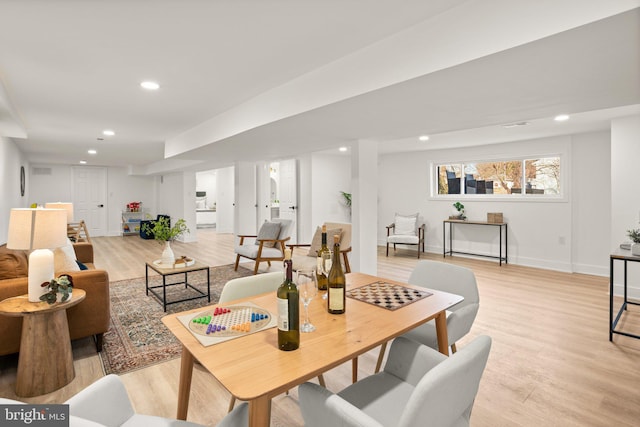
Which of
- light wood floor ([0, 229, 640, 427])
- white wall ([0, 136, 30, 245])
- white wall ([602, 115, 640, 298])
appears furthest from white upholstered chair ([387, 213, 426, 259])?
white wall ([0, 136, 30, 245])

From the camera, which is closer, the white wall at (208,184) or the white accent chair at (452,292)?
the white accent chair at (452,292)

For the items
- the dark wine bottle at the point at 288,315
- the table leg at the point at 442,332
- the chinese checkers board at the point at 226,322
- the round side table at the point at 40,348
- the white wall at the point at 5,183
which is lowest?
the round side table at the point at 40,348

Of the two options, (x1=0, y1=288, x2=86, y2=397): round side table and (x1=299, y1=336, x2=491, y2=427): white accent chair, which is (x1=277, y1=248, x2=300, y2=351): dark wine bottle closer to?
(x1=299, y1=336, x2=491, y2=427): white accent chair

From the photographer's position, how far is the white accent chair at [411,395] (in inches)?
37.1

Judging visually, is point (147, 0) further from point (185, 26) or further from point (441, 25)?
point (441, 25)

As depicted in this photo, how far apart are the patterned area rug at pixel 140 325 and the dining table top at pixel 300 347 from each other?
58.7 inches

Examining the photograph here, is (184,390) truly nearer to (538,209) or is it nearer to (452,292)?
(452,292)

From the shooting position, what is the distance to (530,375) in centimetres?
234

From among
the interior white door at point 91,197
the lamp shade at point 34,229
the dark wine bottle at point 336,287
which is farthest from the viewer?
the interior white door at point 91,197

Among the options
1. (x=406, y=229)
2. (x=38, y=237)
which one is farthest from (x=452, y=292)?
(x=406, y=229)

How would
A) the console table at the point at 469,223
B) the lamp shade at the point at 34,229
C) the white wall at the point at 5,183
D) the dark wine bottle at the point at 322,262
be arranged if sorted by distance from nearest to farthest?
the dark wine bottle at the point at 322,262 < the lamp shade at the point at 34,229 < the white wall at the point at 5,183 < the console table at the point at 469,223

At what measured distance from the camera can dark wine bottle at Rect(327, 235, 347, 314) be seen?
151cm

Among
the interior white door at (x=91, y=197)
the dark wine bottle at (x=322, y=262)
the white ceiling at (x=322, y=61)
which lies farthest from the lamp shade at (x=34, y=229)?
the interior white door at (x=91, y=197)

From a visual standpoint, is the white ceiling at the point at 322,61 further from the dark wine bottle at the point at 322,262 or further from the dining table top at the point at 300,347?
the dining table top at the point at 300,347
